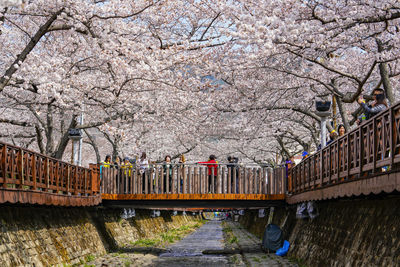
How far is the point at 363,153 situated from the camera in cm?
1055

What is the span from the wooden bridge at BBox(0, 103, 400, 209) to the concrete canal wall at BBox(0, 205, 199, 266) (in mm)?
707

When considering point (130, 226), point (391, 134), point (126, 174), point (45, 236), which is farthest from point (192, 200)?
point (391, 134)

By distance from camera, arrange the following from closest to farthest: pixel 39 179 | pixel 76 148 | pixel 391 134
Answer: pixel 391 134
pixel 39 179
pixel 76 148

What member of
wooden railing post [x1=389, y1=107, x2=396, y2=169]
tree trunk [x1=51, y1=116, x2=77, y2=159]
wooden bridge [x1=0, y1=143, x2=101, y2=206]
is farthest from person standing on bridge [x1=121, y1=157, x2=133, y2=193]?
wooden railing post [x1=389, y1=107, x2=396, y2=169]

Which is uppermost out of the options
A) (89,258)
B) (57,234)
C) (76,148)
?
(76,148)

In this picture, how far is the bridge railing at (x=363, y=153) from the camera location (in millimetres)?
8766

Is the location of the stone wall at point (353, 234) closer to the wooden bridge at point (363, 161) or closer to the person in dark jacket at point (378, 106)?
the wooden bridge at point (363, 161)

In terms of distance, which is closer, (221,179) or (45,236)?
(45,236)

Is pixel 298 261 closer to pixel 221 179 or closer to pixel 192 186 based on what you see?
pixel 221 179

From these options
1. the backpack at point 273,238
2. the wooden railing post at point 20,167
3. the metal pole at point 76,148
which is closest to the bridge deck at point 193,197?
the backpack at point 273,238

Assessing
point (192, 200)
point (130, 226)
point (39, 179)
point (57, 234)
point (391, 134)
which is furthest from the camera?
point (130, 226)

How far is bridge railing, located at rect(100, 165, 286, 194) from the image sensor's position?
21.8 meters

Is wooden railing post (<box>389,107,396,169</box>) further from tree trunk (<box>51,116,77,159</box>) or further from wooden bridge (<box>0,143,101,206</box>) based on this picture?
tree trunk (<box>51,116,77,159</box>)

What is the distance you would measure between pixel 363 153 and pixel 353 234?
2939mm
